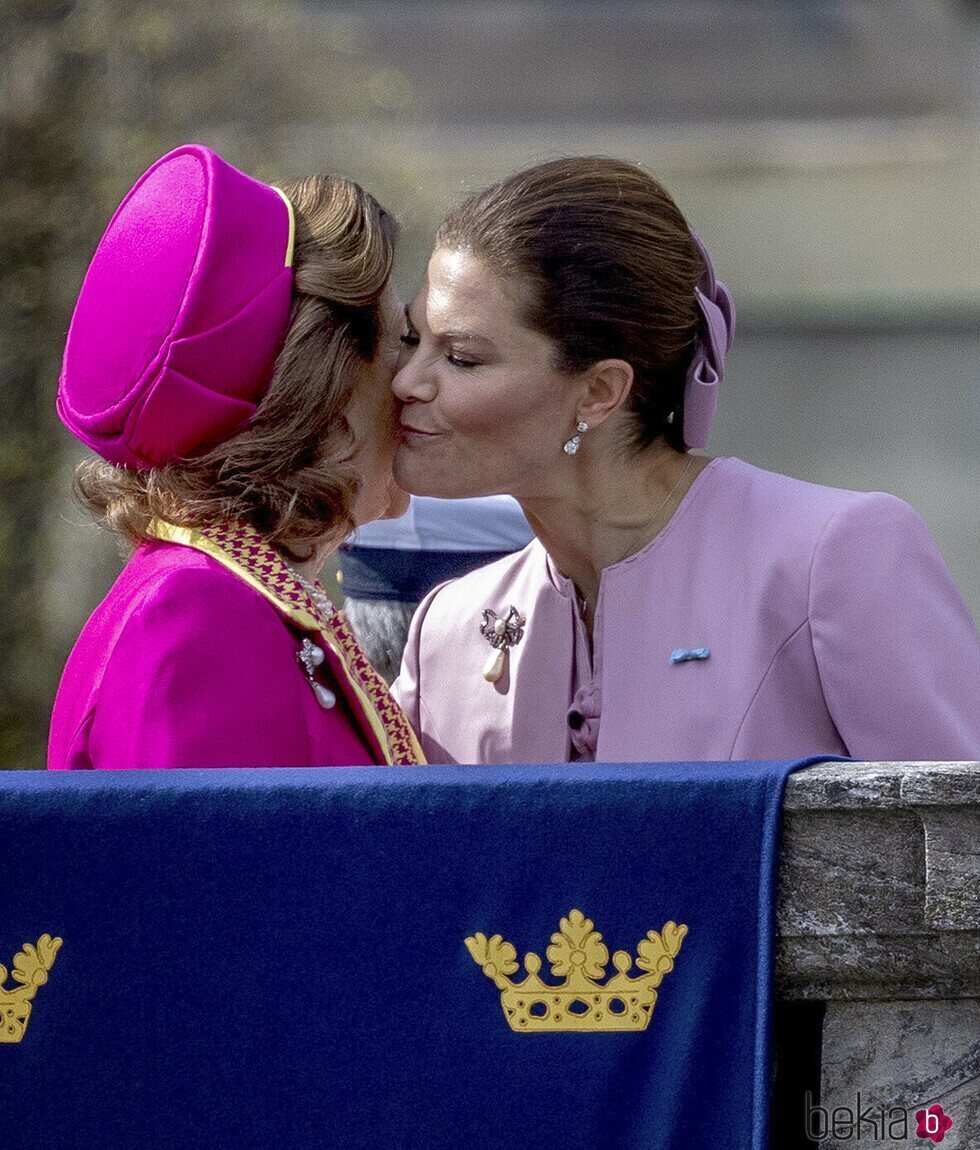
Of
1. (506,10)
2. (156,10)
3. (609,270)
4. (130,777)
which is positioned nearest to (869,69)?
(506,10)

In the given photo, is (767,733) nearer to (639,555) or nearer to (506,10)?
(639,555)

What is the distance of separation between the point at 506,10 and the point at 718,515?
27.9ft

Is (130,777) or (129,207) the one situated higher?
(129,207)

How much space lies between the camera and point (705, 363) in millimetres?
2545

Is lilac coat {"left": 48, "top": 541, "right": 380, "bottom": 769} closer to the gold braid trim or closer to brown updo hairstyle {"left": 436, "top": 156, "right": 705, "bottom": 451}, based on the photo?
the gold braid trim

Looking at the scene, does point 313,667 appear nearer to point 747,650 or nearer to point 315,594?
point 315,594

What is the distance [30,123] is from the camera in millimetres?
6621

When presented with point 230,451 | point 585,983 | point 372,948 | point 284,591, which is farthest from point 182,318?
point 585,983

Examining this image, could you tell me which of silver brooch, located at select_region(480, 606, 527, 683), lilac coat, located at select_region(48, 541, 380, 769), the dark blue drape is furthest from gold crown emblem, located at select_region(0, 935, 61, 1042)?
silver brooch, located at select_region(480, 606, 527, 683)

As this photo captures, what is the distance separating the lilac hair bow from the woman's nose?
1.21ft

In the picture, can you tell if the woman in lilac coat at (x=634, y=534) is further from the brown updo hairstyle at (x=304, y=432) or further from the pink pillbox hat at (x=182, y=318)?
the pink pillbox hat at (x=182, y=318)

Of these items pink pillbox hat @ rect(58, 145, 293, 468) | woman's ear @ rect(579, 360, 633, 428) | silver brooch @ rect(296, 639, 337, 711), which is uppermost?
pink pillbox hat @ rect(58, 145, 293, 468)

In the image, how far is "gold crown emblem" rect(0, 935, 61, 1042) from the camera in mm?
1782

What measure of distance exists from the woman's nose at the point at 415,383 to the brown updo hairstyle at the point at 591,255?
0.14 m
